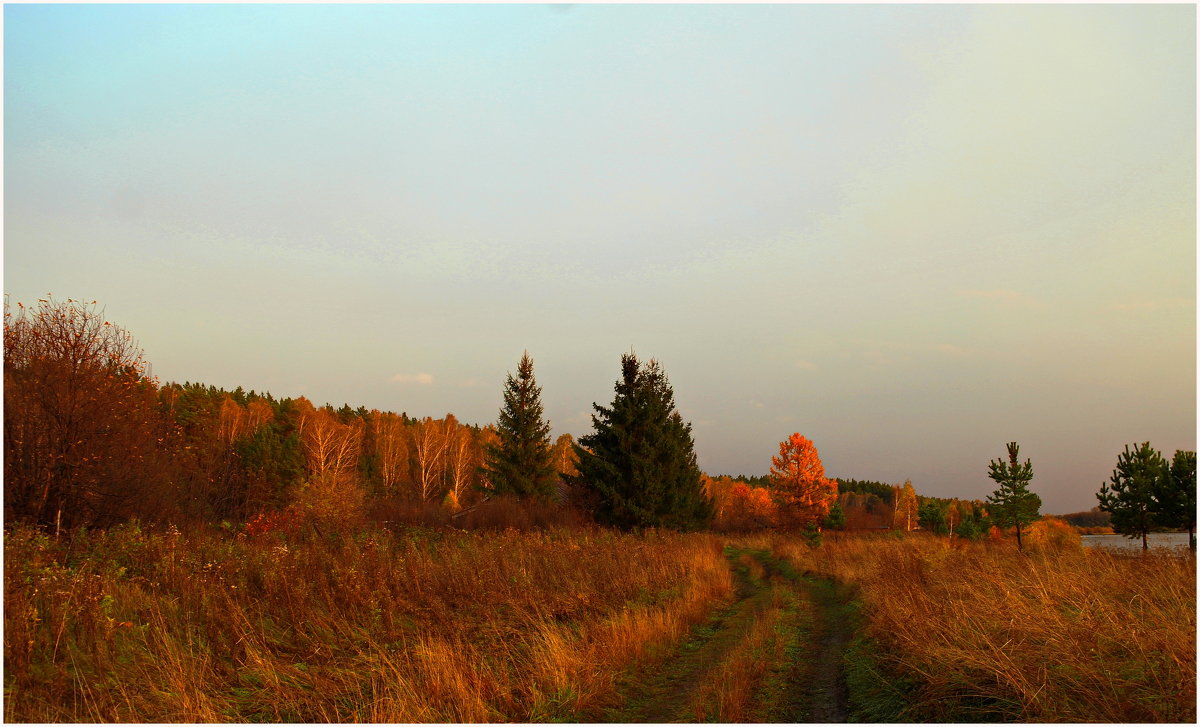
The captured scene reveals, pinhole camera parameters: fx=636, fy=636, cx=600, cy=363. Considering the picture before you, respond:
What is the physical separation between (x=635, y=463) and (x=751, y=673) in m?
19.8

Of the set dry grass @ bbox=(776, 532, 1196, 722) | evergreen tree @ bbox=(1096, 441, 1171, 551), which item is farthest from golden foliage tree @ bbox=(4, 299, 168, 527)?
evergreen tree @ bbox=(1096, 441, 1171, 551)

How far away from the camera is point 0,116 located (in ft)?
20.3

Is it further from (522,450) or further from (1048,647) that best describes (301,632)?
(522,450)

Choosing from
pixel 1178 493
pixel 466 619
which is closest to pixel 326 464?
pixel 466 619

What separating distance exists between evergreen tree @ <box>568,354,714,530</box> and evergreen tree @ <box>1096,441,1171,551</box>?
901 inches

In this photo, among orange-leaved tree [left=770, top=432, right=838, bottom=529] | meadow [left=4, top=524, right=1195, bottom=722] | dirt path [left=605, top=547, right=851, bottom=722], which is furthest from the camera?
orange-leaved tree [left=770, top=432, right=838, bottom=529]

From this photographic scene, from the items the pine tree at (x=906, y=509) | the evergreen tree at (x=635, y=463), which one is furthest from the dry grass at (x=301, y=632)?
the pine tree at (x=906, y=509)

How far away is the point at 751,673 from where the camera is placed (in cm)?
840

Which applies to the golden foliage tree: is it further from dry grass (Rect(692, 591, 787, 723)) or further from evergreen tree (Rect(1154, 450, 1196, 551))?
evergreen tree (Rect(1154, 450, 1196, 551))

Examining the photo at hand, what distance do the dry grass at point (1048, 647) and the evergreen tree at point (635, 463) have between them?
1746 cm

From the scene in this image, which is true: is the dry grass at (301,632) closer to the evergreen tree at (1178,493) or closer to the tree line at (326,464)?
the tree line at (326,464)

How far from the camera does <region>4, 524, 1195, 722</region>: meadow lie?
19.7 ft

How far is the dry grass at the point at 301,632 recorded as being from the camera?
6.25 metres

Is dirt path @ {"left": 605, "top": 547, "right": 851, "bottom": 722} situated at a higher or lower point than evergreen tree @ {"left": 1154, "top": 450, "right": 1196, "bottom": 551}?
lower
